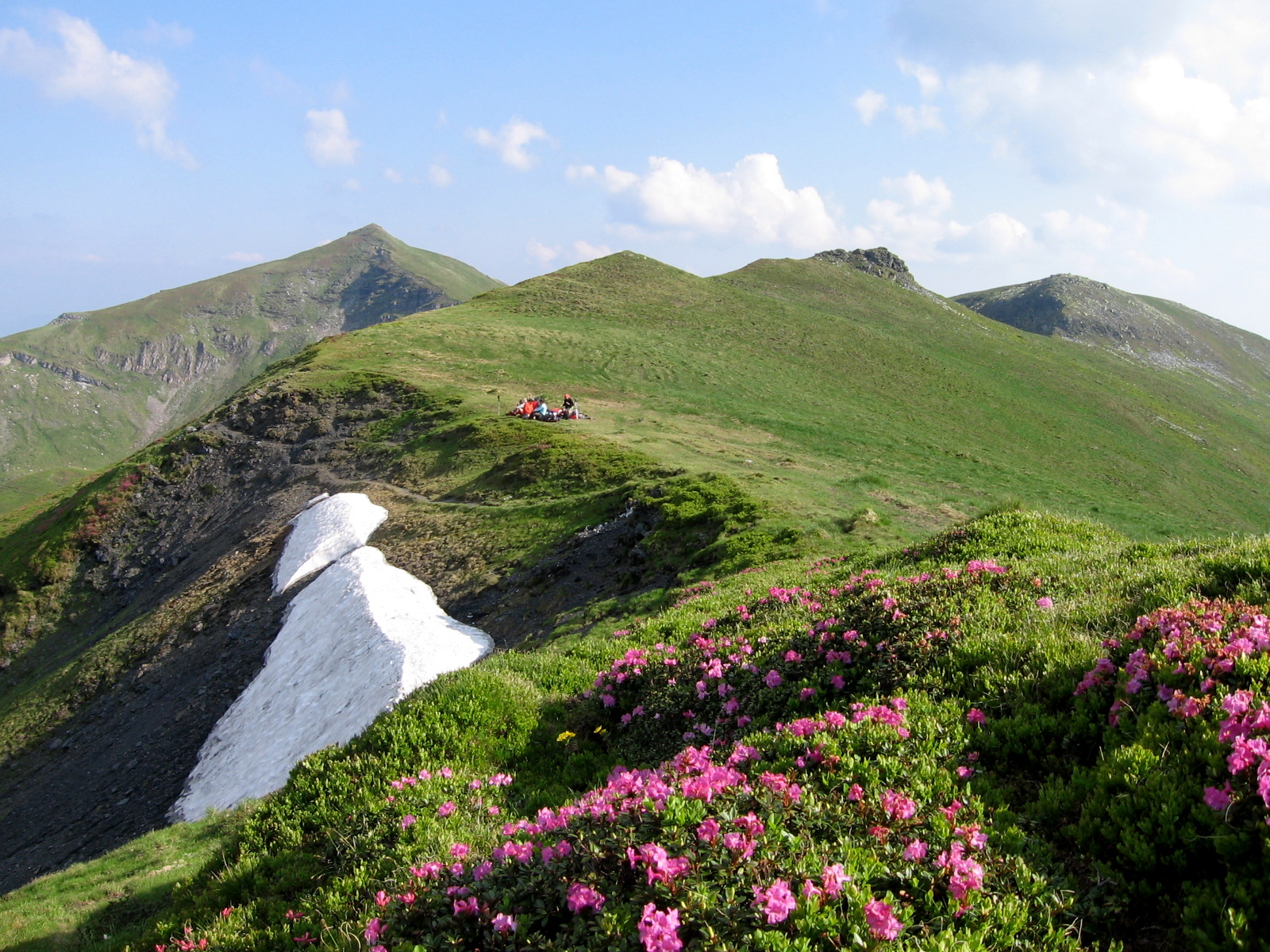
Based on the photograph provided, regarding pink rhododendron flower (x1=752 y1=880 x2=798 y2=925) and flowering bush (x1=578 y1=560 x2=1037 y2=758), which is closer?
pink rhododendron flower (x1=752 y1=880 x2=798 y2=925)

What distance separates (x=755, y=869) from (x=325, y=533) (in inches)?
1174

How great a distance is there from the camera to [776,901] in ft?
12.4

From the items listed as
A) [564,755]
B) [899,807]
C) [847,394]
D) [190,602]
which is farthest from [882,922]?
[847,394]

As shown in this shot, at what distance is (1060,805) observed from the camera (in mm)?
4691

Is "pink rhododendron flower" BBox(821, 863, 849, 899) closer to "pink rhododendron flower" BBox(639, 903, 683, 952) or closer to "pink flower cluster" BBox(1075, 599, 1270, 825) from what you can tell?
"pink rhododendron flower" BBox(639, 903, 683, 952)

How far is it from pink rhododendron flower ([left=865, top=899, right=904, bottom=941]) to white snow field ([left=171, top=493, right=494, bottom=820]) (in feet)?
38.2

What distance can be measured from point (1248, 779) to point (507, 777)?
20.3 feet

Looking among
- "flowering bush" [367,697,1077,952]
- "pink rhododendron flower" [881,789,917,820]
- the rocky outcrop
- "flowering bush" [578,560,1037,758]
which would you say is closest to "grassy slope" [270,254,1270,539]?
"flowering bush" [578,560,1037,758]

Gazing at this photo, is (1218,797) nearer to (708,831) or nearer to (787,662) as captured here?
(708,831)

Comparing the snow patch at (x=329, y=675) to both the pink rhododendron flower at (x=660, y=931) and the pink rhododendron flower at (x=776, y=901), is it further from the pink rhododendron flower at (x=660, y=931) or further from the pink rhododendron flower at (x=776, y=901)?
the pink rhododendron flower at (x=776, y=901)

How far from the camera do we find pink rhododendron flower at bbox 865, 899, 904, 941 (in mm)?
3588

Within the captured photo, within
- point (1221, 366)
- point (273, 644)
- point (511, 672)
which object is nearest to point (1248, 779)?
point (511, 672)

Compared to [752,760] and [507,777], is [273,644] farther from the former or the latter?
[752,760]

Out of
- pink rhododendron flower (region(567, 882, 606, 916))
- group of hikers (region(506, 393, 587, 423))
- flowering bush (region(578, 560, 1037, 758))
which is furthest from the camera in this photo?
group of hikers (region(506, 393, 587, 423))
